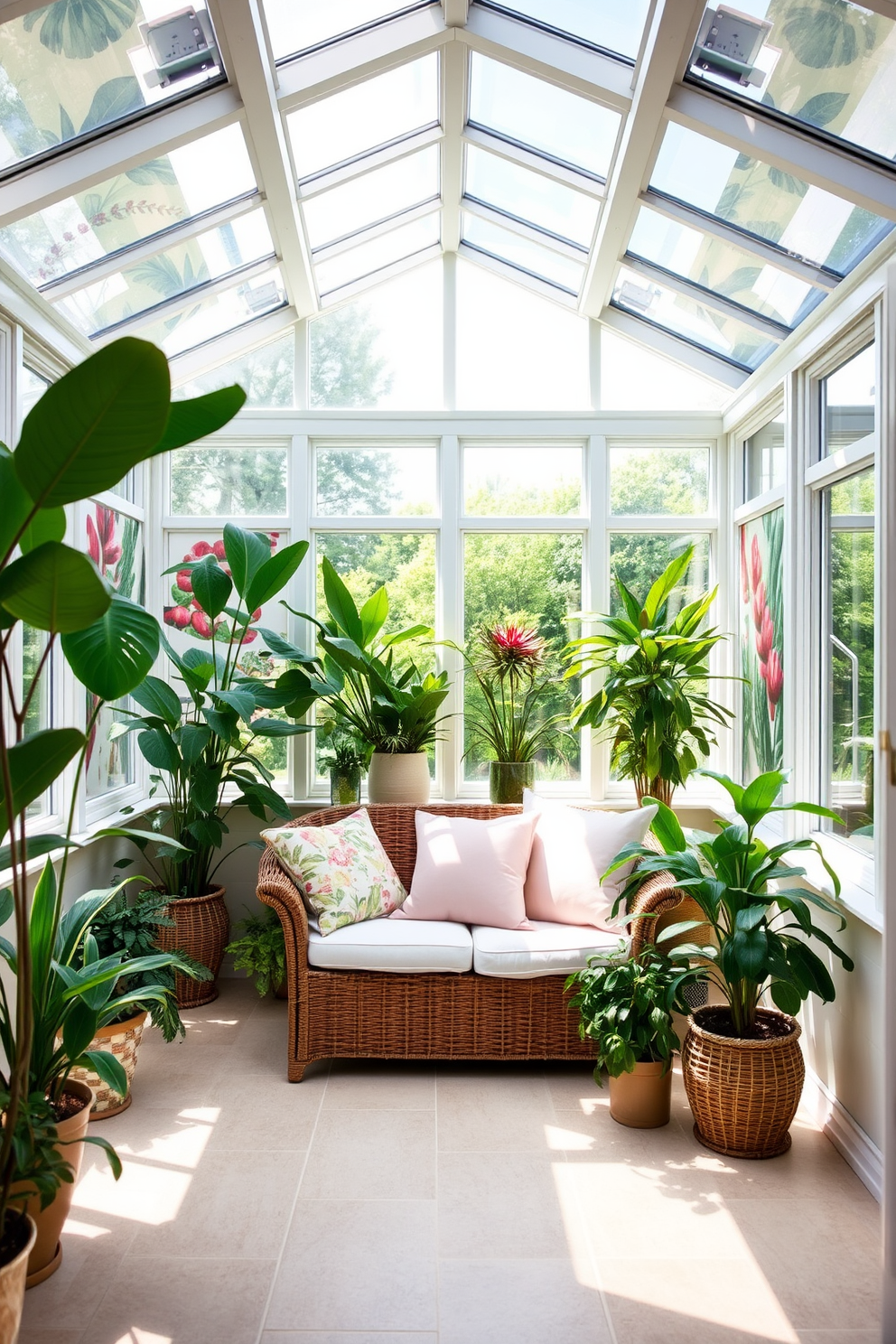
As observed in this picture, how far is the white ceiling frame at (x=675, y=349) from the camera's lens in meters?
4.35

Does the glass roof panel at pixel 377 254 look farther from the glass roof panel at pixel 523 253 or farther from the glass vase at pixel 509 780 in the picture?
the glass vase at pixel 509 780

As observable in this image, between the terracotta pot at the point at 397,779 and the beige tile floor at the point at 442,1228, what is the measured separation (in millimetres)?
1297

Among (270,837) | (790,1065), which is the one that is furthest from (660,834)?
(270,837)

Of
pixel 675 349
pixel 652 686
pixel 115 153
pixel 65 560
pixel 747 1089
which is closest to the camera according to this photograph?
pixel 65 560

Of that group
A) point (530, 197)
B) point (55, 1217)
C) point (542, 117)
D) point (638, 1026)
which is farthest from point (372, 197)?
point (55, 1217)

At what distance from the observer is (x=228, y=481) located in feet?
15.6

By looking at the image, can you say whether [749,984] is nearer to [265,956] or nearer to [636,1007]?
[636,1007]

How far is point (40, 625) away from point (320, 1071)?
2.42 meters

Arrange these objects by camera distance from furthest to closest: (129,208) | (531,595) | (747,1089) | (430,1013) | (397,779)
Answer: (531,595)
(397,779)
(430,1013)
(129,208)
(747,1089)

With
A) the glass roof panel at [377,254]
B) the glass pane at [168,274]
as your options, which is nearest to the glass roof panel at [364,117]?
the glass pane at [168,274]

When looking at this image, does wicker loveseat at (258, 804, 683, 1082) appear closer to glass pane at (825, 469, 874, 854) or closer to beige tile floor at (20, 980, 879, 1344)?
beige tile floor at (20, 980, 879, 1344)

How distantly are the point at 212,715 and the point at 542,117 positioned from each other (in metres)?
2.55

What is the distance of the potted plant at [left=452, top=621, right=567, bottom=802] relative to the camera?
14.1ft

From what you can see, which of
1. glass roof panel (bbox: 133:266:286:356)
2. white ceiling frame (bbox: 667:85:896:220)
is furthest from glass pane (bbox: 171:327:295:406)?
white ceiling frame (bbox: 667:85:896:220)
